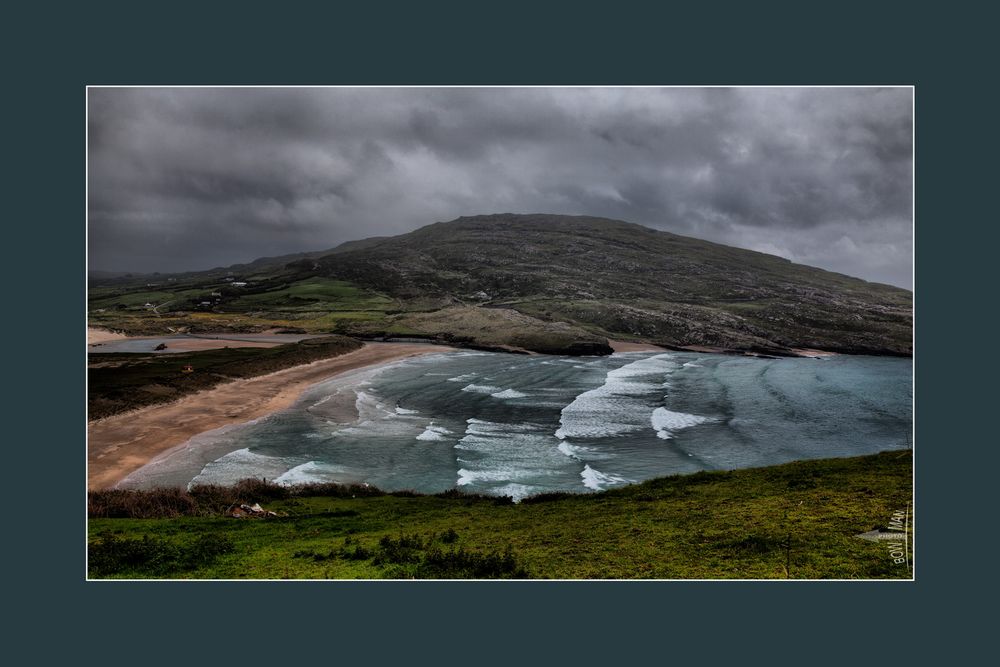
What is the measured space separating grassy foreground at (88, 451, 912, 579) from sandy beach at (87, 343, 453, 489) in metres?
1.78

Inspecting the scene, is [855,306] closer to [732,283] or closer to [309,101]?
[732,283]

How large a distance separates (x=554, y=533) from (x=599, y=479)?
4.45 metres

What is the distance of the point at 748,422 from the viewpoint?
16047 millimetres

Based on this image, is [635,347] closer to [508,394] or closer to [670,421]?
[670,421]

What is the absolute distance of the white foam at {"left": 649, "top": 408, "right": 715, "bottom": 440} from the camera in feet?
52.5

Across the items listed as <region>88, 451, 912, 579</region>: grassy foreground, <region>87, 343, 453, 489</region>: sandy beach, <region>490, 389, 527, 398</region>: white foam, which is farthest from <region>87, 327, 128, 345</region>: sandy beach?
<region>490, 389, 527, 398</region>: white foam

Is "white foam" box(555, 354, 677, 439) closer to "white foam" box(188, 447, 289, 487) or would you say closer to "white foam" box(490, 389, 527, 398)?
"white foam" box(490, 389, 527, 398)

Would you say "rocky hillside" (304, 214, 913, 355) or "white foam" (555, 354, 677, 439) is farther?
"white foam" (555, 354, 677, 439)

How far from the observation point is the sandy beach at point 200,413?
448 inches

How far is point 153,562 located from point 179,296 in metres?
7.80

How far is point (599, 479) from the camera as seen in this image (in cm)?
1245

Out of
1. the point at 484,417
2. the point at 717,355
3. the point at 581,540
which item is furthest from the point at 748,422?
the point at 581,540

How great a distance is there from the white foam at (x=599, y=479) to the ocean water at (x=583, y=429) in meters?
0.06

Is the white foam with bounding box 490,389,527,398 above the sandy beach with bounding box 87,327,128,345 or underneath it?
underneath
